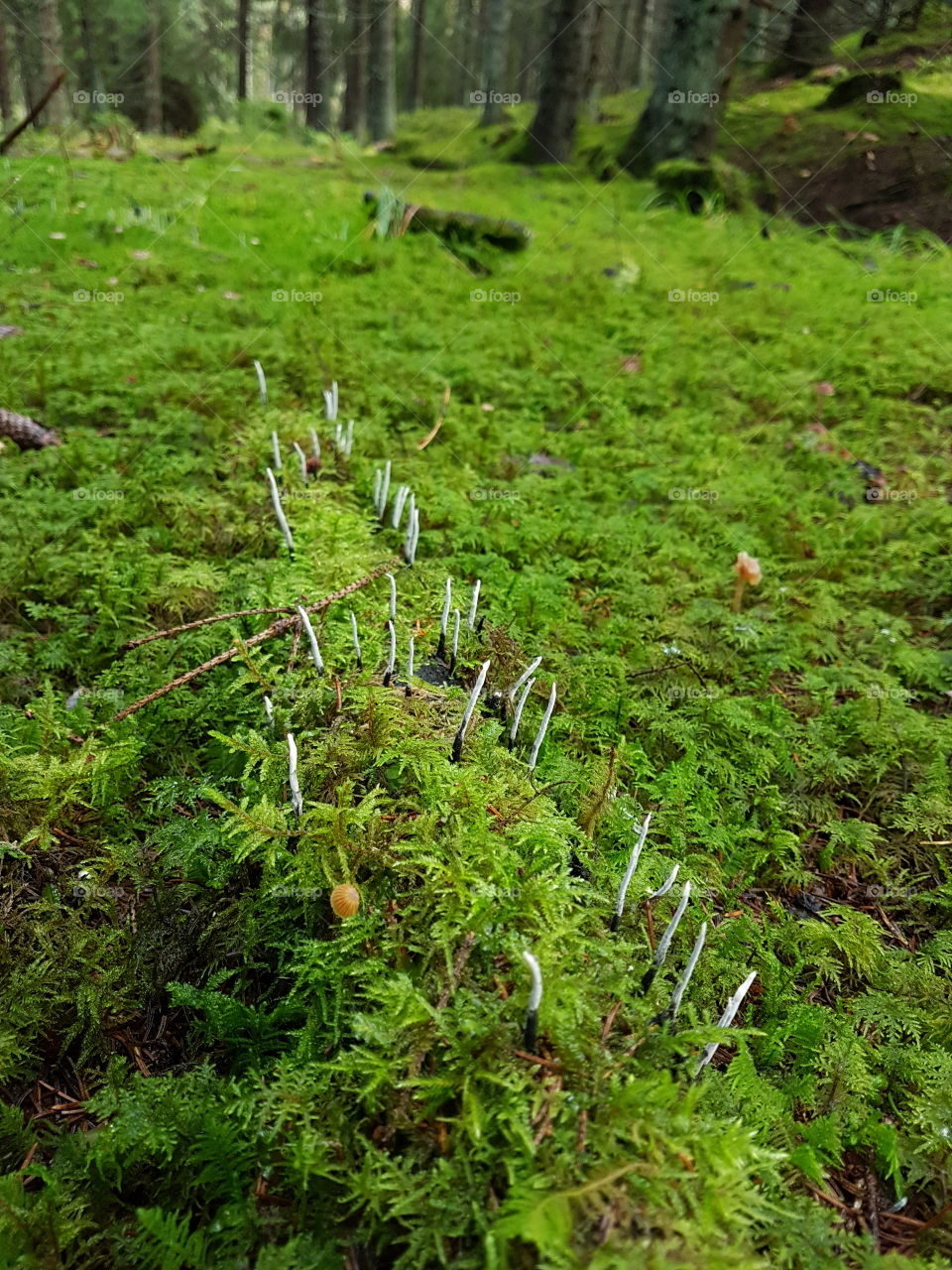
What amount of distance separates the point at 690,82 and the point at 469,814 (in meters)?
13.6

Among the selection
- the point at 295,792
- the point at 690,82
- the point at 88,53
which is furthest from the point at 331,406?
the point at 88,53

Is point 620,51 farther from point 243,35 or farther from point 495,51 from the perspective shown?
point 495,51

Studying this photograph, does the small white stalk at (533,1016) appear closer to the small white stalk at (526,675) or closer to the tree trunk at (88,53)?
the small white stalk at (526,675)

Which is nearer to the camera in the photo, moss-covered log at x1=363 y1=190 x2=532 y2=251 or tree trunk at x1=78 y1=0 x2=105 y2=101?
moss-covered log at x1=363 y1=190 x2=532 y2=251

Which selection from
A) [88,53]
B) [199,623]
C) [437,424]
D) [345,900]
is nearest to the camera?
[345,900]

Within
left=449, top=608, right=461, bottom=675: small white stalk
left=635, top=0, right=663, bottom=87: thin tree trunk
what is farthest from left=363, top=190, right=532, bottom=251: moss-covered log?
left=635, top=0, right=663, bottom=87: thin tree trunk

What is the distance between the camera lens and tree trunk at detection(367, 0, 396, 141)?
17047 mm

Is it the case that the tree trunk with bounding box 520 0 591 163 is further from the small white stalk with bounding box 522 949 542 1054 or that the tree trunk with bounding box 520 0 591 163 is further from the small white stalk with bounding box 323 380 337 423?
the small white stalk with bounding box 522 949 542 1054

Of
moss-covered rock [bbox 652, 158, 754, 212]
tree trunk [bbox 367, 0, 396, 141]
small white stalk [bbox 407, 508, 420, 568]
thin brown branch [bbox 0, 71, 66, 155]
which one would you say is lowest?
small white stalk [bbox 407, 508, 420, 568]

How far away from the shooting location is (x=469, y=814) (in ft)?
6.94

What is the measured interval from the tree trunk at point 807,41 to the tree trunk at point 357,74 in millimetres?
11402

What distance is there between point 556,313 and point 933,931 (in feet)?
21.3

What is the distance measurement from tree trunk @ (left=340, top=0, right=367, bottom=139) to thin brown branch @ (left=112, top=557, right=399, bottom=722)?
2307cm

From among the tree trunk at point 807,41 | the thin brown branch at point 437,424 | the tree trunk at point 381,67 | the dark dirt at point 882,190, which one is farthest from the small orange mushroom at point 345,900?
the tree trunk at point 381,67
